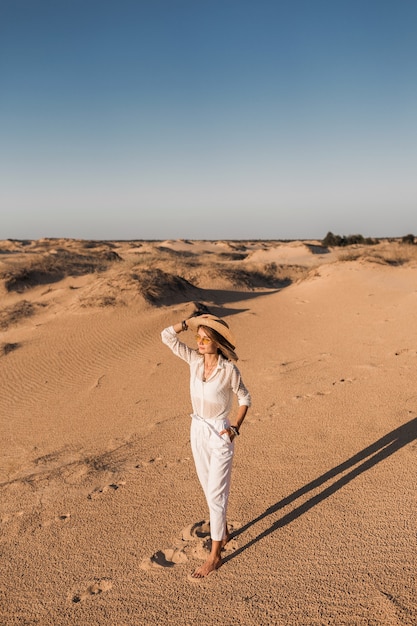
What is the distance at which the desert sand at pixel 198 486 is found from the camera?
293 centimetres

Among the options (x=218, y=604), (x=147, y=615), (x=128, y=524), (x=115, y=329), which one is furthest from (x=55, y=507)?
(x=115, y=329)

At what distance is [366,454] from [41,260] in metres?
19.9

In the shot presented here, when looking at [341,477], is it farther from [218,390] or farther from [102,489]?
[102,489]

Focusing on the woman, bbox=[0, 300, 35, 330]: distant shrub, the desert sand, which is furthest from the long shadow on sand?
bbox=[0, 300, 35, 330]: distant shrub

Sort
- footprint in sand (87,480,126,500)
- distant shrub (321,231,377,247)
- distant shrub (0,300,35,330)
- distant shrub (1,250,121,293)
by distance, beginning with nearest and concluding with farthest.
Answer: footprint in sand (87,480,126,500) < distant shrub (0,300,35,330) < distant shrub (1,250,121,293) < distant shrub (321,231,377,247)

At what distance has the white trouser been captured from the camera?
309cm

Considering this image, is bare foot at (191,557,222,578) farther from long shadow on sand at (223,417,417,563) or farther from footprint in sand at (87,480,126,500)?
footprint in sand at (87,480,126,500)

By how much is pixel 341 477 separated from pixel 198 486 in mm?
1338

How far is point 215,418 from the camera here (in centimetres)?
315

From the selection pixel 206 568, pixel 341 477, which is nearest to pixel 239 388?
pixel 206 568

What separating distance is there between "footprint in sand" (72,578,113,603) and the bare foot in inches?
23.5

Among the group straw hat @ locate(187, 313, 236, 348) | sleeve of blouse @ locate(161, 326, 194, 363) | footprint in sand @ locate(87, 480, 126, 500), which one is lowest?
footprint in sand @ locate(87, 480, 126, 500)

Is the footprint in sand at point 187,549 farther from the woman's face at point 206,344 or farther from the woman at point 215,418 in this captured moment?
the woman's face at point 206,344

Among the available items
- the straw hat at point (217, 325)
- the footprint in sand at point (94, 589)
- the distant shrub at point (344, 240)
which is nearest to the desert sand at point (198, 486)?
the footprint in sand at point (94, 589)
